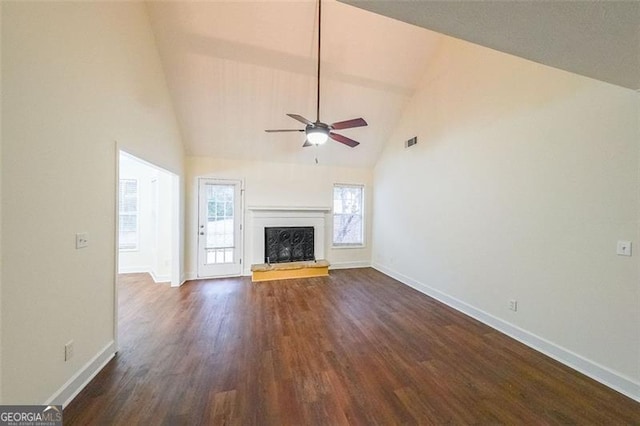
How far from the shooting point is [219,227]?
16.9ft

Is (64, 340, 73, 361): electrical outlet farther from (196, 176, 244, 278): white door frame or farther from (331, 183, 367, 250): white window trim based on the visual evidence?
(331, 183, 367, 250): white window trim

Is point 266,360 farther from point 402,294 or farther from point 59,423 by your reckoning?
point 402,294

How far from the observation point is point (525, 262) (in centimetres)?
267

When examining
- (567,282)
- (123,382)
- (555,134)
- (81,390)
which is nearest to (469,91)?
(555,134)

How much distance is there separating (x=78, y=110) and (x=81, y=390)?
7.05 feet

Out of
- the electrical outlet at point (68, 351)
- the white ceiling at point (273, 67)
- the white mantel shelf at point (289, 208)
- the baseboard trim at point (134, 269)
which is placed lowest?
the baseboard trim at point (134, 269)

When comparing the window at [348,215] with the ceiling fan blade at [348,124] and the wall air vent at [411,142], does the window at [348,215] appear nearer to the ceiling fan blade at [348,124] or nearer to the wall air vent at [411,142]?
the wall air vent at [411,142]

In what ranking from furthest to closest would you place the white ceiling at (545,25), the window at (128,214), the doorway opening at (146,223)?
the window at (128,214) → the doorway opening at (146,223) → the white ceiling at (545,25)

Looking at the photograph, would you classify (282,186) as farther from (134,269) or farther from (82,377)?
(82,377)

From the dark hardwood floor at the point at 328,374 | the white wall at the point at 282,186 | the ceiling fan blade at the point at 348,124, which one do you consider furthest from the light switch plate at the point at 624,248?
the white wall at the point at 282,186

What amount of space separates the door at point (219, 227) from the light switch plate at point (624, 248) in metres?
5.31

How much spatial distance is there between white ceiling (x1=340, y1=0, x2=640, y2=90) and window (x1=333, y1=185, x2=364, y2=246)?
4.57 metres

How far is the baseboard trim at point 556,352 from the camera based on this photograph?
1935 millimetres

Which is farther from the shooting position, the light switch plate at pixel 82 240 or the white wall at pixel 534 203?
the white wall at pixel 534 203
